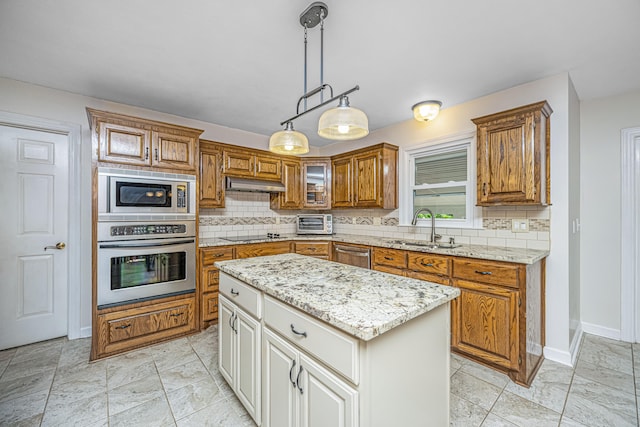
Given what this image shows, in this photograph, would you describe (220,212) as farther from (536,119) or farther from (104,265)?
(536,119)

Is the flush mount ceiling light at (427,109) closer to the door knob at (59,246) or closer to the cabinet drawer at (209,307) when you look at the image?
the cabinet drawer at (209,307)

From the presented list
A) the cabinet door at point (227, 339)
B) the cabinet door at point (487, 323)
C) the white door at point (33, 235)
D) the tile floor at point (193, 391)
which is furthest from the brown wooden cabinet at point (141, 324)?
the cabinet door at point (487, 323)

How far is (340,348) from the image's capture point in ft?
3.39

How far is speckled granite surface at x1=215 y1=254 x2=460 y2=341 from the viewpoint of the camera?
1014 millimetres

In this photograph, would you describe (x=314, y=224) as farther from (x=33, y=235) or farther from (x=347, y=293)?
(x=33, y=235)

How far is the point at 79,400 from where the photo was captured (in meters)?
1.89

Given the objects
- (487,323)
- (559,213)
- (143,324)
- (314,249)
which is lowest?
(143,324)

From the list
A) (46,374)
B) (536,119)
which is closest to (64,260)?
(46,374)

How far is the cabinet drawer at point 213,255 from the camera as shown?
3064 mm

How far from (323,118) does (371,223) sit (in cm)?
269

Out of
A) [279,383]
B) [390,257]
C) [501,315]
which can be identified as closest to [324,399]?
[279,383]

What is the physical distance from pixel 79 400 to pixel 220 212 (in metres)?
2.32

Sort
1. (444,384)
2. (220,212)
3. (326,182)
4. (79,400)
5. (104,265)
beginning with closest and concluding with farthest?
(444,384) → (79,400) → (104,265) → (220,212) → (326,182)

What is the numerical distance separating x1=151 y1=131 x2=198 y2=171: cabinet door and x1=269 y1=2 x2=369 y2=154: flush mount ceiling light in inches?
52.4
